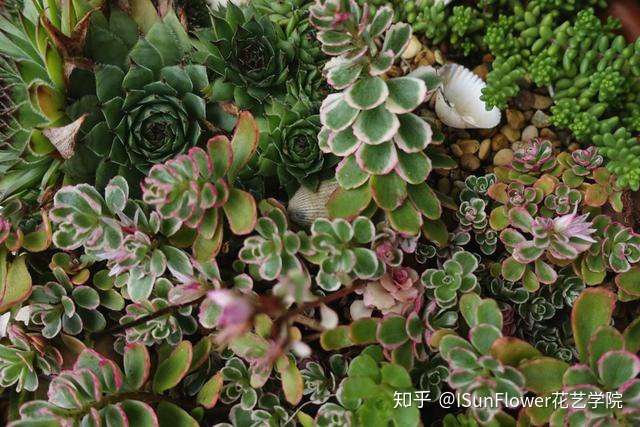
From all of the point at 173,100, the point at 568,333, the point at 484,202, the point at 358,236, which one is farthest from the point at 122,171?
the point at 568,333

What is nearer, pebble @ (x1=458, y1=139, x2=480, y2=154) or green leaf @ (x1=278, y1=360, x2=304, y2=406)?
green leaf @ (x1=278, y1=360, x2=304, y2=406)

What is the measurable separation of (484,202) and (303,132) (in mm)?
453

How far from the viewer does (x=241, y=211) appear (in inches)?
43.6

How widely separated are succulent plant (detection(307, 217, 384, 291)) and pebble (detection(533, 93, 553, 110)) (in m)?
0.73

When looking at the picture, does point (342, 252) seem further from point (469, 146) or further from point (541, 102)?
point (541, 102)

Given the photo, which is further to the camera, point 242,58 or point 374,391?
point 242,58

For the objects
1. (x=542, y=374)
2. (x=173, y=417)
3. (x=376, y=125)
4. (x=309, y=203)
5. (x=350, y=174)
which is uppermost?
(x=376, y=125)

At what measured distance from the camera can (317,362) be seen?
1192 millimetres

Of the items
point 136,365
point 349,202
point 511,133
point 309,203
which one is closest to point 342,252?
point 349,202

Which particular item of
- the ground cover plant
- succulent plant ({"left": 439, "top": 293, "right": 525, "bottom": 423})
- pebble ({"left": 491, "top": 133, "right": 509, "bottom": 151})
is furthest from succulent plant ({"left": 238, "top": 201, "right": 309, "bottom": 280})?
pebble ({"left": 491, "top": 133, "right": 509, "bottom": 151})

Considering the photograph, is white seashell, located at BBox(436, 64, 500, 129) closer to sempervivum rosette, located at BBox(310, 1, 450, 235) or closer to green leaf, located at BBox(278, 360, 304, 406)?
sempervivum rosette, located at BBox(310, 1, 450, 235)

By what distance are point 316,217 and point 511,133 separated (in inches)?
24.7

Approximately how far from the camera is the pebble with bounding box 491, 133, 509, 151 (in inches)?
59.0

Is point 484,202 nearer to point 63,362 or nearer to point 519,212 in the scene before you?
point 519,212
